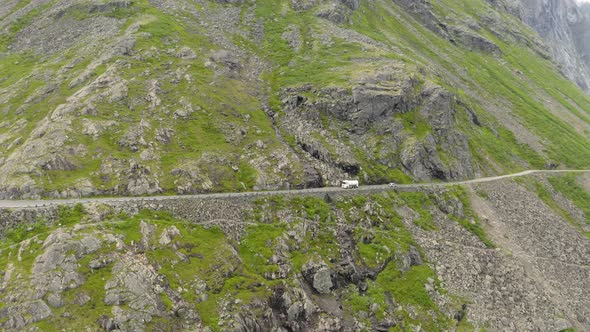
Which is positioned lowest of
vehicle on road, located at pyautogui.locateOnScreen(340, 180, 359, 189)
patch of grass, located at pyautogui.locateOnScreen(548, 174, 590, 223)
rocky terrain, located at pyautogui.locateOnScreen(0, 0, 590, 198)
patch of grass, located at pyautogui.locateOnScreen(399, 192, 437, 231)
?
patch of grass, located at pyautogui.locateOnScreen(548, 174, 590, 223)

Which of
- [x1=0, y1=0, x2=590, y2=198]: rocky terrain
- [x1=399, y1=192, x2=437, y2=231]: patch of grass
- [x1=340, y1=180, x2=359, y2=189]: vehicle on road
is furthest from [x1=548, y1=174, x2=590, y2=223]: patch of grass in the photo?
[x1=340, y1=180, x2=359, y2=189]: vehicle on road

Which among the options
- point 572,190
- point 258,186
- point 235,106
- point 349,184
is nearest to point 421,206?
point 349,184

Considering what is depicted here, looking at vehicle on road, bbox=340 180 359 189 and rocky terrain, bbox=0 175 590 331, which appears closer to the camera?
rocky terrain, bbox=0 175 590 331

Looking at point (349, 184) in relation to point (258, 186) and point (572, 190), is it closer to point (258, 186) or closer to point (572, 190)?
point (258, 186)

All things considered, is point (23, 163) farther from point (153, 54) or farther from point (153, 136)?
point (153, 54)

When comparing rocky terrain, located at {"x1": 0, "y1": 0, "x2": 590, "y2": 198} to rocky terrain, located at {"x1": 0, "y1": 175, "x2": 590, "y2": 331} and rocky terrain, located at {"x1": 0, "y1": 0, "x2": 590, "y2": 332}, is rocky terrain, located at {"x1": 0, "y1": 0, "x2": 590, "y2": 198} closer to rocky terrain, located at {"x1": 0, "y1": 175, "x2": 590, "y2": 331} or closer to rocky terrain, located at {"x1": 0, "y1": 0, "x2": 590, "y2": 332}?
rocky terrain, located at {"x1": 0, "y1": 0, "x2": 590, "y2": 332}

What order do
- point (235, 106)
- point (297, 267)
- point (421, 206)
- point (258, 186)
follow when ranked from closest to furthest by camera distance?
point (297, 267) → point (258, 186) → point (421, 206) → point (235, 106)

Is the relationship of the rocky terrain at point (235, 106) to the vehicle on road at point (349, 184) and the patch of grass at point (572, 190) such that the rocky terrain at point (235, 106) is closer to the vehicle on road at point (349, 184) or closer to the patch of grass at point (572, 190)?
the vehicle on road at point (349, 184)
